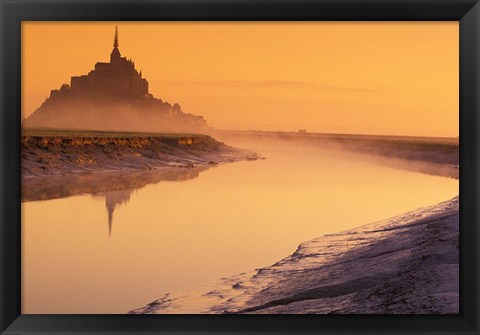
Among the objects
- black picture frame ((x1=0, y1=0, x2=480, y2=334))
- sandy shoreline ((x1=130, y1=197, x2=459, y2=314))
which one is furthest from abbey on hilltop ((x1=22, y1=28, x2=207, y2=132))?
sandy shoreline ((x1=130, y1=197, x2=459, y2=314))

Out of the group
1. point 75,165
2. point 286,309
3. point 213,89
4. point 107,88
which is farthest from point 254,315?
point 75,165

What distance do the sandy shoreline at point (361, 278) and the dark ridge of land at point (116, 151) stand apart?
97 cm

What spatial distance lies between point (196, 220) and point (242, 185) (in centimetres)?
59

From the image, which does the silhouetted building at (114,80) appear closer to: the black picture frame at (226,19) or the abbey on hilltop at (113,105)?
the abbey on hilltop at (113,105)

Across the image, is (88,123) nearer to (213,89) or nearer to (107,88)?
(107,88)

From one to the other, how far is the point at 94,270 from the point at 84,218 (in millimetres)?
401

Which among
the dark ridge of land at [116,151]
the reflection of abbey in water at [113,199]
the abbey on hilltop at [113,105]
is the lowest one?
the reflection of abbey in water at [113,199]

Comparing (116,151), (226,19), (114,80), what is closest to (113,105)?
(114,80)

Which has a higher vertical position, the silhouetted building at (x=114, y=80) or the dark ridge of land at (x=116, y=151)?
the silhouetted building at (x=114, y=80)

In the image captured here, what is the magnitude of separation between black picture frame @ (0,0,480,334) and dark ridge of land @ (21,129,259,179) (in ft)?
1.47

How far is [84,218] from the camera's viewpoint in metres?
5.14

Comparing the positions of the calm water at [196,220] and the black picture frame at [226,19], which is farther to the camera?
the calm water at [196,220]

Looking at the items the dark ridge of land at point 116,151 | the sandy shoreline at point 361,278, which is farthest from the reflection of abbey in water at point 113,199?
the sandy shoreline at point 361,278

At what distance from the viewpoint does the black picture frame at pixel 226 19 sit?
451 centimetres
